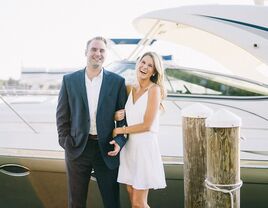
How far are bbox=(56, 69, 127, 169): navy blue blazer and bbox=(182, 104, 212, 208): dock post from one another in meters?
0.51

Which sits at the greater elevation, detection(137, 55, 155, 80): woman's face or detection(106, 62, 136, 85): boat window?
detection(137, 55, 155, 80): woman's face

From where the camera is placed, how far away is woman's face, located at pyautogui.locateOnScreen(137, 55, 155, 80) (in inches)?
115

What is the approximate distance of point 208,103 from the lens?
13.9ft

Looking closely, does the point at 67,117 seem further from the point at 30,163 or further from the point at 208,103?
the point at 208,103

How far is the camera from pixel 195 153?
2990 millimetres

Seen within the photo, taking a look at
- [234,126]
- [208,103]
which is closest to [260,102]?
[208,103]

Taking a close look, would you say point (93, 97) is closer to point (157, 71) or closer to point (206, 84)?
point (157, 71)

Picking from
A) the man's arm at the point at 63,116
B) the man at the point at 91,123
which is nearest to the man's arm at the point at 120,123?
the man at the point at 91,123

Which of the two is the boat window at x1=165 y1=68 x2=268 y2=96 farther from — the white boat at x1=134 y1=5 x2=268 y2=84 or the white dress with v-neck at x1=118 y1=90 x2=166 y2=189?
the white dress with v-neck at x1=118 y1=90 x2=166 y2=189

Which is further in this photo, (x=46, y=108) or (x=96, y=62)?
Result: (x=46, y=108)

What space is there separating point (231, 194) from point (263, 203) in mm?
1164

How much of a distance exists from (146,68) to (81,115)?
2.00ft

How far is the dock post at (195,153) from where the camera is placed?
2.95 meters

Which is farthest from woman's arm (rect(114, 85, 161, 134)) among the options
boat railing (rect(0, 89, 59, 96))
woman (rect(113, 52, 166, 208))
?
boat railing (rect(0, 89, 59, 96))
